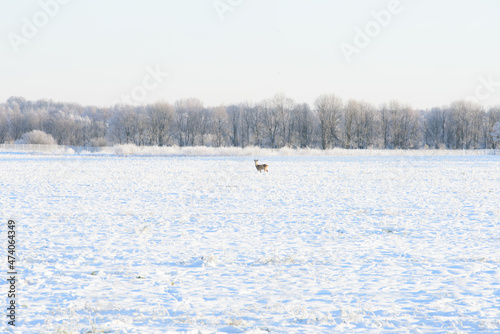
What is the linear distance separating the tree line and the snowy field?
71.1 meters

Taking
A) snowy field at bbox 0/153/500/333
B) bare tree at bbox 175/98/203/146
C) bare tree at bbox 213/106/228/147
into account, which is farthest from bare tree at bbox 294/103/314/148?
snowy field at bbox 0/153/500/333

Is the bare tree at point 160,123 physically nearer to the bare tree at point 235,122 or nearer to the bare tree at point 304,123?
the bare tree at point 235,122

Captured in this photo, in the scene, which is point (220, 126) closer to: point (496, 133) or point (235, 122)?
point (235, 122)

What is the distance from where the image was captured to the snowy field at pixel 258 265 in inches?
202

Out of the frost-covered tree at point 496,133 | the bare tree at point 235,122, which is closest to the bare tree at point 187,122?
the bare tree at point 235,122

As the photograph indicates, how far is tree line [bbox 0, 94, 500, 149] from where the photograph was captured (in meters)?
86.4

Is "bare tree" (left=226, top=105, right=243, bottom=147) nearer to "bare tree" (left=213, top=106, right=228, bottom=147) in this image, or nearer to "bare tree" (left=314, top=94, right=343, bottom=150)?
"bare tree" (left=213, top=106, right=228, bottom=147)

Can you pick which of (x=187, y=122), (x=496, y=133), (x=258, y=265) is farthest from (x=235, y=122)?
(x=258, y=265)

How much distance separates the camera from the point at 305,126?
86.8 meters

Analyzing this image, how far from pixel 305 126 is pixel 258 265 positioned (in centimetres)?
8059

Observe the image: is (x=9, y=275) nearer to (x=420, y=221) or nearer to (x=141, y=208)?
(x=141, y=208)

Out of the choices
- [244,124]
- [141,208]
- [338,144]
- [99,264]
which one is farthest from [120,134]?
[99,264]

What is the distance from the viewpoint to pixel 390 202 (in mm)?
15000

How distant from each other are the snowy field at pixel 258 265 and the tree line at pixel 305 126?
71054mm
